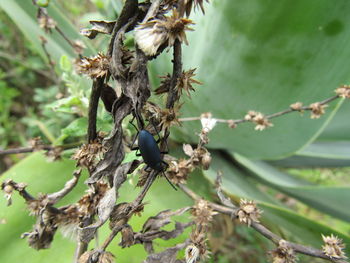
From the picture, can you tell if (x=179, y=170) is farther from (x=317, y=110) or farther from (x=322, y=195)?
(x=322, y=195)

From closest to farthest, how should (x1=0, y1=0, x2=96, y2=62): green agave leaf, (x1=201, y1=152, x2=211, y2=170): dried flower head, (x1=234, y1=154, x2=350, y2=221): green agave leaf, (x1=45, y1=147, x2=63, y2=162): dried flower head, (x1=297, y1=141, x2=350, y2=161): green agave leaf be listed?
(x1=201, y1=152, x2=211, y2=170): dried flower head < (x1=45, y1=147, x2=63, y2=162): dried flower head < (x1=234, y1=154, x2=350, y2=221): green agave leaf < (x1=0, y1=0, x2=96, y2=62): green agave leaf < (x1=297, y1=141, x2=350, y2=161): green agave leaf

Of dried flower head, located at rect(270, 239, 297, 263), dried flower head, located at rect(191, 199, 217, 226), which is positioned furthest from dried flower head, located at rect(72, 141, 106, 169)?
dried flower head, located at rect(270, 239, 297, 263)

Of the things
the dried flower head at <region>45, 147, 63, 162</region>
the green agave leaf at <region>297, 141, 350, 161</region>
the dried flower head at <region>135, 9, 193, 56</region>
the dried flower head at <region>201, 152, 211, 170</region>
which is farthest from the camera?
the green agave leaf at <region>297, 141, 350, 161</region>

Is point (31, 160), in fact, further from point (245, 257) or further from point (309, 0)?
point (245, 257)

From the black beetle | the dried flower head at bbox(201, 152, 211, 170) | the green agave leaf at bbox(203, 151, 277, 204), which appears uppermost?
the green agave leaf at bbox(203, 151, 277, 204)

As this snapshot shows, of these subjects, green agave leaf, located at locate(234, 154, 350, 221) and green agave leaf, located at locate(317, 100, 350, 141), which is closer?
green agave leaf, located at locate(234, 154, 350, 221)

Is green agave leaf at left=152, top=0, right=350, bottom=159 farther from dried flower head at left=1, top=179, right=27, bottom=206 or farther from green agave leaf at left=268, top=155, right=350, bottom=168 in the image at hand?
dried flower head at left=1, top=179, right=27, bottom=206

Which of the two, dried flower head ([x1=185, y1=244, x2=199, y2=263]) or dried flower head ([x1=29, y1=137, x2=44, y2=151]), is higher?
dried flower head ([x1=29, y1=137, x2=44, y2=151])

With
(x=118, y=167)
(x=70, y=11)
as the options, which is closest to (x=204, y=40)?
(x=118, y=167)
